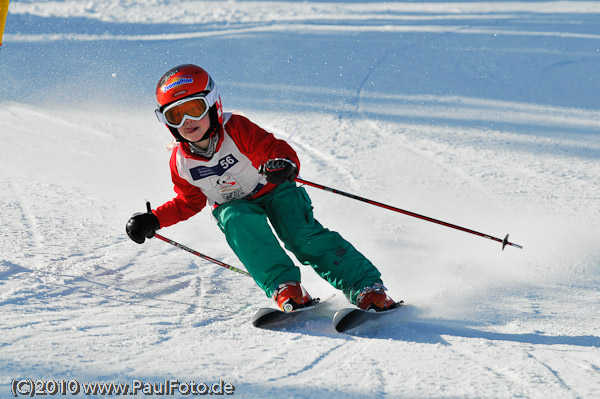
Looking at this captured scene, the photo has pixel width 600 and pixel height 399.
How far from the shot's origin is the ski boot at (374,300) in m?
3.08

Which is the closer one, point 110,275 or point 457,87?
point 110,275

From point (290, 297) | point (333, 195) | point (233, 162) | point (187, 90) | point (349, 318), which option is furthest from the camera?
point (333, 195)

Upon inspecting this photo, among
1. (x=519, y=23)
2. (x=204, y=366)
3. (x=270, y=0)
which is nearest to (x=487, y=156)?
(x=204, y=366)

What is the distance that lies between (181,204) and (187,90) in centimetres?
66

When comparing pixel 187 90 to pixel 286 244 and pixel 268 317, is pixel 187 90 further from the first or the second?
pixel 268 317

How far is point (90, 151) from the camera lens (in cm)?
626

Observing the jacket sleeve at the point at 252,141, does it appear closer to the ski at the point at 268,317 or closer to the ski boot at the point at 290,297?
the ski boot at the point at 290,297

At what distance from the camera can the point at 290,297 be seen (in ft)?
9.95

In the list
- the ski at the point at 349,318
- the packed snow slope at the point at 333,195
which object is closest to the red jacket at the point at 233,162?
the packed snow slope at the point at 333,195

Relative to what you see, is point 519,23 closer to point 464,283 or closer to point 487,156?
point 487,156

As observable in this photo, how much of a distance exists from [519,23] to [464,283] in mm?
8923

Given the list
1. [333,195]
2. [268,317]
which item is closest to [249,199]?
[268,317]

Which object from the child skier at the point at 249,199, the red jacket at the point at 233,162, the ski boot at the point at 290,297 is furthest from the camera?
the red jacket at the point at 233,162

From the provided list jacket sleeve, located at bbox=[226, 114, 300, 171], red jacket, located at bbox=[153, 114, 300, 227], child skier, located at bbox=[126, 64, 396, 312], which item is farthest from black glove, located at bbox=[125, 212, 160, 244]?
jacket sleeve, located at bbox=[226, 114, 300, 171]
